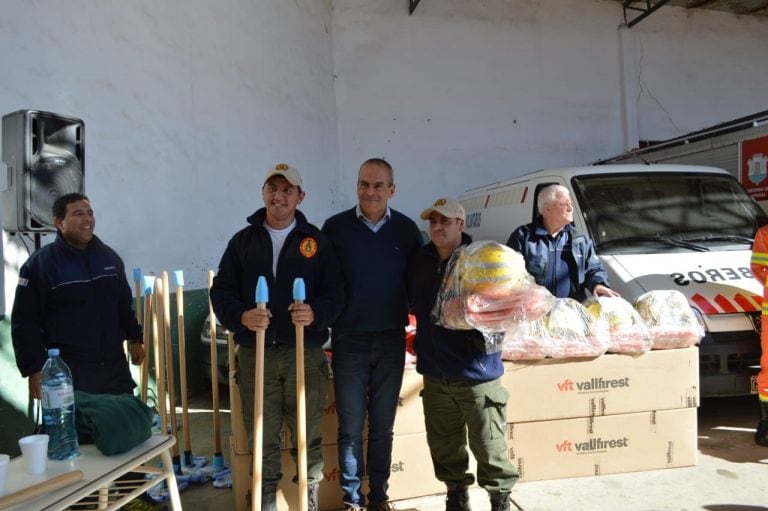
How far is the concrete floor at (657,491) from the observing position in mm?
3163

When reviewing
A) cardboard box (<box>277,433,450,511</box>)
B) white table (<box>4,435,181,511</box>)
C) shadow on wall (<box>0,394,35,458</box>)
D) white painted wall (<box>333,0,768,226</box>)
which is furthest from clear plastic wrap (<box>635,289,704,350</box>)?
white painted wall (<box>333,0,768,226</box>)

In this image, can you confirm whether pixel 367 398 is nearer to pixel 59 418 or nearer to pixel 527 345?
pixel 527 345

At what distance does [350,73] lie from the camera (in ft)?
31.3

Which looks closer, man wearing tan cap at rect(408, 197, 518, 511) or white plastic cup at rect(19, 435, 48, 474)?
white plastic cup at rect(19, 435, 48, 474)

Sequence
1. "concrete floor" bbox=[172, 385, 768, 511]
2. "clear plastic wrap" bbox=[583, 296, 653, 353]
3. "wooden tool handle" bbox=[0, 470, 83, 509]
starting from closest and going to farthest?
1. "wooden tool handle" bbox=[0, 470, 83, 509]
2. "concrete floor" bbox=[172, 385, 768, 511]
3. "clear plastic wrap" bbox=[583, 296, 653, 353]

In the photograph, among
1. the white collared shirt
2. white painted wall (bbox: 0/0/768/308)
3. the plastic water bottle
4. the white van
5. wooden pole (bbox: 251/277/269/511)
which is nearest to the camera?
the plastic water bottle

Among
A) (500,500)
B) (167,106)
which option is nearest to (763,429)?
(500,500)

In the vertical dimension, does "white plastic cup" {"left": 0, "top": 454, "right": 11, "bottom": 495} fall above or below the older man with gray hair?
below

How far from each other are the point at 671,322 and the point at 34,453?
3553mm

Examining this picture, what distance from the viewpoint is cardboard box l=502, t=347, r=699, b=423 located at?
345 cm

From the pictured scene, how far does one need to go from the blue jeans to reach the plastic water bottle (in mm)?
1243

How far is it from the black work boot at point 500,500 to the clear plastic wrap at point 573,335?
1008mm

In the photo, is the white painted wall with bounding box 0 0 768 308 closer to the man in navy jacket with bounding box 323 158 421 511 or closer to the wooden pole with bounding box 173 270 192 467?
the wooden pole with bounding box 173 270 192 467

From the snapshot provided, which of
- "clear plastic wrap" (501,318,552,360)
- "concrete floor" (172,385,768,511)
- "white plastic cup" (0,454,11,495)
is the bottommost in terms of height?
"concrete floor" (172,385,768,511)
